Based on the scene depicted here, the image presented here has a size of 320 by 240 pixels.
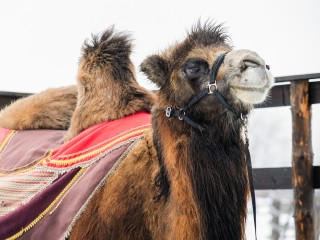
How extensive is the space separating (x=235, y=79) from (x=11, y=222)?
5.44 ft

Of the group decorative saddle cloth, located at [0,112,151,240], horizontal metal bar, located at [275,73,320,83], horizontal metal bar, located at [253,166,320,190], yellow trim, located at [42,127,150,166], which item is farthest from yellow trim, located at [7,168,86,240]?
horizontal metal bar, located at [275,73,320,83]

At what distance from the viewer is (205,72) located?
10.5 feet

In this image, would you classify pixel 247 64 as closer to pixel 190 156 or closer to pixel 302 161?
pixel 190 156

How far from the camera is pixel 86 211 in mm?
3303

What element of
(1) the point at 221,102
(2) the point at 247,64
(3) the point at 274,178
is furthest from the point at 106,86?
(3) the point at 274,178

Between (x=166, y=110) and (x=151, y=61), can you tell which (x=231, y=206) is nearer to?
(x=166, y=110)

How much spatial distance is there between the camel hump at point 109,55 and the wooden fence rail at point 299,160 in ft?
4.43

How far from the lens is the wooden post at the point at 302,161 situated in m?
4.96

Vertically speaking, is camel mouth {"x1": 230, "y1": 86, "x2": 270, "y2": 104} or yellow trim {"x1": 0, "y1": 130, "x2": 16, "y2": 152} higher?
camel mouth {"x1": 230, "y1": 86, "x2": 270, "y2": 104}

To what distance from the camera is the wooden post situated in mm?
4965

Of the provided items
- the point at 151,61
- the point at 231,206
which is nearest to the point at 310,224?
the point at 231,206

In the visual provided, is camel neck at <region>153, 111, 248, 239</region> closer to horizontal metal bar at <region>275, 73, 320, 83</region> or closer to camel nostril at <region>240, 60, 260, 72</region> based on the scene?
camel nostril at <region>240, 60, 260, 72</region>

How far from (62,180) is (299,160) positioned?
2.42 m

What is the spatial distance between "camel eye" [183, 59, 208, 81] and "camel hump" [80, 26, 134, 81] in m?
0.89
